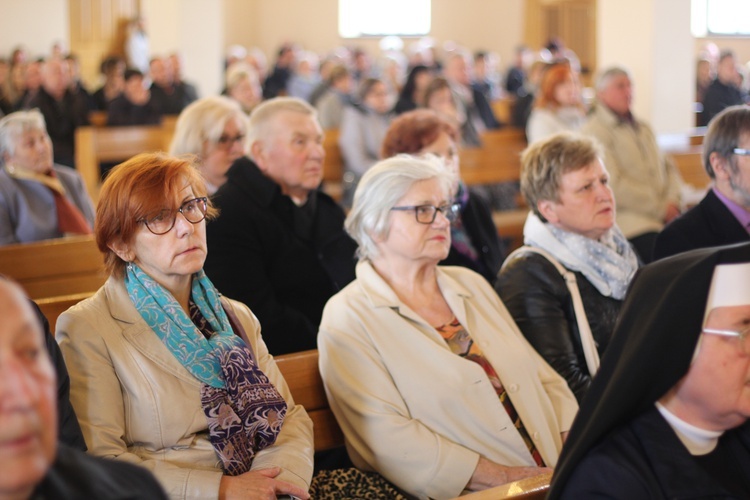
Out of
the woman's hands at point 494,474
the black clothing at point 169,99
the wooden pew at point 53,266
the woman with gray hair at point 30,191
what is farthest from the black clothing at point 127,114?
the woman's hands at point 494,474

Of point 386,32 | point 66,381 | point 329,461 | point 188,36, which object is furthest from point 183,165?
point 386,32

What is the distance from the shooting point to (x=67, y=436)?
2.08 m

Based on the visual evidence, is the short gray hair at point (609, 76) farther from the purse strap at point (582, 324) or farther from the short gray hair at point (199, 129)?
the purse strap at point (582, 324)

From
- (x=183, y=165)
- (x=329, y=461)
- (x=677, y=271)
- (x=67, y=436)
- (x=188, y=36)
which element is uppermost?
(x=188, y=36)

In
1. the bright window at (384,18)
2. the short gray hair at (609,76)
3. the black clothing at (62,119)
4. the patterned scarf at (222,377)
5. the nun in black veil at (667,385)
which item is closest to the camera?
the nun in black veil at (667,385)

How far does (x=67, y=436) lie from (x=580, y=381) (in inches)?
66.8

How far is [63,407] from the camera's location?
82.0 inches

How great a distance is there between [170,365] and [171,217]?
389mm

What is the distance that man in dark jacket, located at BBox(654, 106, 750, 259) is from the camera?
11.7 feet

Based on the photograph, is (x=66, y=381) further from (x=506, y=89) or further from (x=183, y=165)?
(x=506, y=89)

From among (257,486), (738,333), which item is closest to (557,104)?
(257,486)

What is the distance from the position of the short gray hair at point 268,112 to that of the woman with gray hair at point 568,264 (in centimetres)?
109

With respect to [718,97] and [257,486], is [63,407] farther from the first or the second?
[718,97]

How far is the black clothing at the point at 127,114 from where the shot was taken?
1006 centimetres
